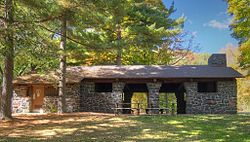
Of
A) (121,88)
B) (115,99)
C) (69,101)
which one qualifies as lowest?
(69,101)

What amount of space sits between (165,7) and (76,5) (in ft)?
62.2

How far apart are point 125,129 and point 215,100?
9659 mm

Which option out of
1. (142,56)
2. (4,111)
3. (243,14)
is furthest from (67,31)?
(142,56)

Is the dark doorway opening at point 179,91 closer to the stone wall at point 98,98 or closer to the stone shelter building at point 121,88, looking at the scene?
the stone shelter building at point 121,88

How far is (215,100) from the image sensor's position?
865 inches

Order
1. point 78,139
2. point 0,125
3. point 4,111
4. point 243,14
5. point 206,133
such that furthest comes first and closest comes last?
point 243,14, point 4,111, point 0,125, point 206,133, point 78,139

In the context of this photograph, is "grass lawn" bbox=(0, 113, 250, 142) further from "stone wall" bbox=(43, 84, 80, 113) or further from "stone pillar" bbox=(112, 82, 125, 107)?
"stone pillar" bbox=(112, 82, 125, 107)

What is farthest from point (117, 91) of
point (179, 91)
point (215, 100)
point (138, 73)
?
point (215, 100)

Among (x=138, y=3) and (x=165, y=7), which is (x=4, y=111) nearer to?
(x=138, y=3)

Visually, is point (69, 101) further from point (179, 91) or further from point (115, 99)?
point (179, 91)

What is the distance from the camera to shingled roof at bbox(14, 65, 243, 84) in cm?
2208

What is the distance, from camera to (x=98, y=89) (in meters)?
23.5

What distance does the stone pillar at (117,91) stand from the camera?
22.6m

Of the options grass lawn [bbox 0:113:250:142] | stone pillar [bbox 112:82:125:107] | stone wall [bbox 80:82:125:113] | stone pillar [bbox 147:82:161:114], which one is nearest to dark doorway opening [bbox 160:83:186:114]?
stone pillar [bbox 147:82:161:114]
